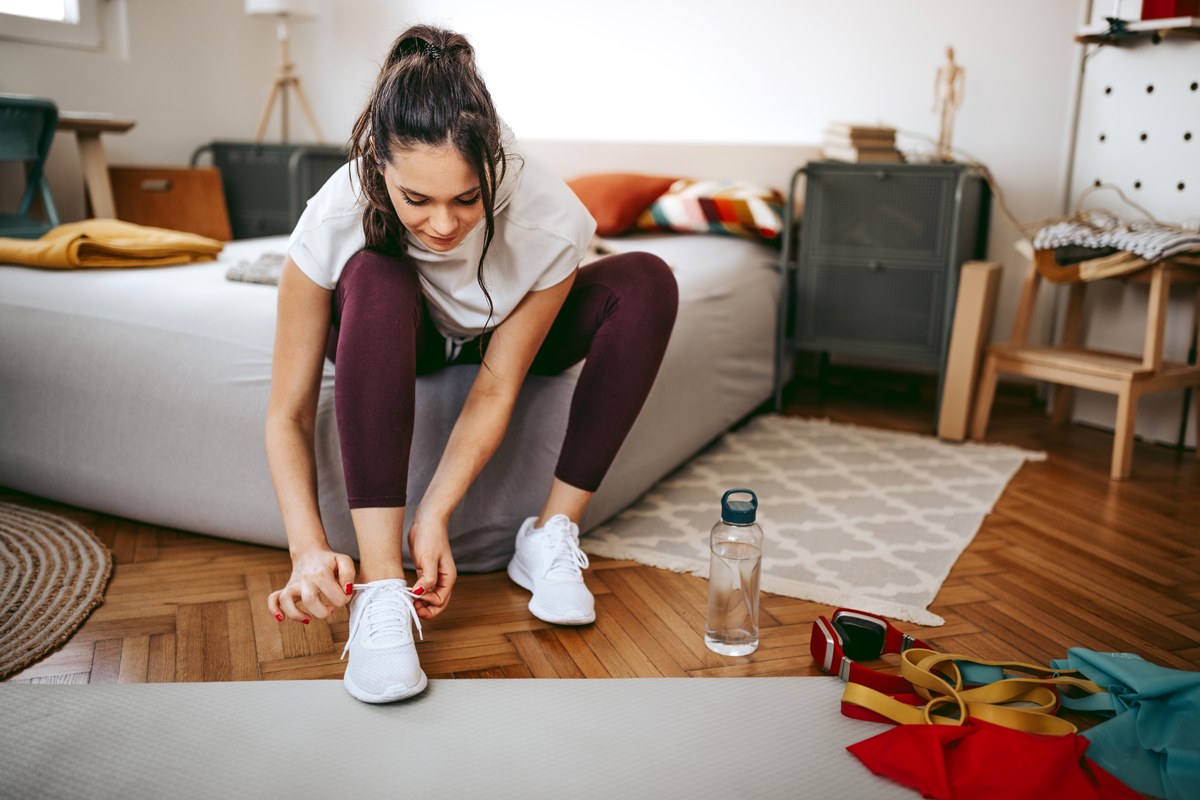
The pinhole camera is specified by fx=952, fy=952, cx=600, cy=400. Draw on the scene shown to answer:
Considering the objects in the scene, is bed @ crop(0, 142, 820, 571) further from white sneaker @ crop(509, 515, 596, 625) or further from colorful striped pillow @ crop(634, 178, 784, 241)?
colorful striped pillow @ crop(634, 178, 784, 241)

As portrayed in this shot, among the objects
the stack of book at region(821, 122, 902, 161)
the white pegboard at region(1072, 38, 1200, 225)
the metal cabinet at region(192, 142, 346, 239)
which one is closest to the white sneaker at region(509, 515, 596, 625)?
the stack of book at region(821, 122, 902, 161)

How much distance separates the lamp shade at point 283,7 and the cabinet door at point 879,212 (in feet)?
6.68

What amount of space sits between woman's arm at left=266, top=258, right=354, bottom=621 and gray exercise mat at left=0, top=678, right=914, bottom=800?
18 centimetres

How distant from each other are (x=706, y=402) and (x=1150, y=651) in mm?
1030

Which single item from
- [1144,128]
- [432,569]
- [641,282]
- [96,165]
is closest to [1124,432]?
[1144,128]

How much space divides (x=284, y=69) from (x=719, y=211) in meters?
1.94

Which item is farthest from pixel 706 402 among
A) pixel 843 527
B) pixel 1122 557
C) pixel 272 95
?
pixel 272 95

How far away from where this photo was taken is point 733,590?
133 cm

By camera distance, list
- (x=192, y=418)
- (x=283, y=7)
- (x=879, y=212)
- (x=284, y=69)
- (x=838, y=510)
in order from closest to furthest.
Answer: (x=192, y=418) < (x=838, y=510) < (x=879, y=212) < (x=283, y=7) < (x=284, y=69)

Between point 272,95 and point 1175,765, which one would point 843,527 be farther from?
point 272,95

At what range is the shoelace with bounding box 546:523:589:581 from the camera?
1.37 metres

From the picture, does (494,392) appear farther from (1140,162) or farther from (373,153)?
(1140,162)

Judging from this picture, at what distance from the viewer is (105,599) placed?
141 cm

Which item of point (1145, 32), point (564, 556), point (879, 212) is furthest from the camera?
point (879, 212)
